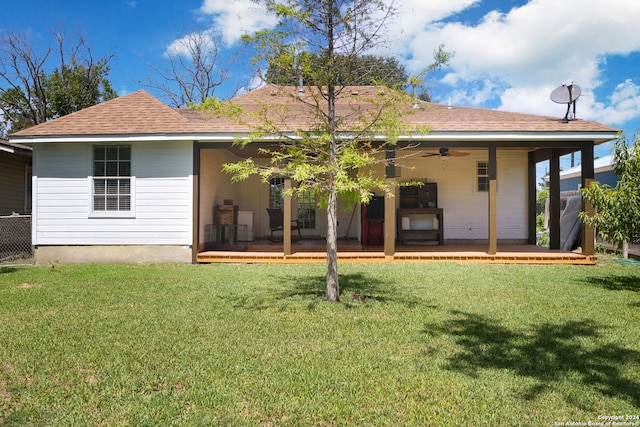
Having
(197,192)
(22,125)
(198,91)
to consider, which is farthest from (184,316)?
(22,125)

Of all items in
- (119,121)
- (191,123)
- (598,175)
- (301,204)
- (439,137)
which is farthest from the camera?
(598,175)

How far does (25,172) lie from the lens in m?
12.5

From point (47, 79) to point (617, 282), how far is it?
1066 inches

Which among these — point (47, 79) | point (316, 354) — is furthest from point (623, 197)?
point (47, 79)

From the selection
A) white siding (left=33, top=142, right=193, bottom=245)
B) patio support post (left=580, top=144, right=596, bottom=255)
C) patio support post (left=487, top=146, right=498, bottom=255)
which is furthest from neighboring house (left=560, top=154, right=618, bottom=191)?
white siding (left=33, top=142, right=193, bottom=245)

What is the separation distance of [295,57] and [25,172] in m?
10.7

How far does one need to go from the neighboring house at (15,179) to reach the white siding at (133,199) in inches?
→ 80.2

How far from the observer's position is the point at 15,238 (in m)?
10.3

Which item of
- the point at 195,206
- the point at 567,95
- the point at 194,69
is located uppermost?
the point at 194,69

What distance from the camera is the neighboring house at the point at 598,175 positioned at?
13656 mm

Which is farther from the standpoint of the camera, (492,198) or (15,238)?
(15,238)

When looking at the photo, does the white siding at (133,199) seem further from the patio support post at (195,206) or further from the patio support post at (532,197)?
the patio support post at (532,197)

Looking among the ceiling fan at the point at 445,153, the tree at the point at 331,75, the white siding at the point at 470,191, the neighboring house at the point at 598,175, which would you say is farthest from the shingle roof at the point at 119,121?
the neighboring house at the point at 598,175

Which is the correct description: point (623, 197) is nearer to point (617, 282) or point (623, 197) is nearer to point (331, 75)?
point (617, 282)
